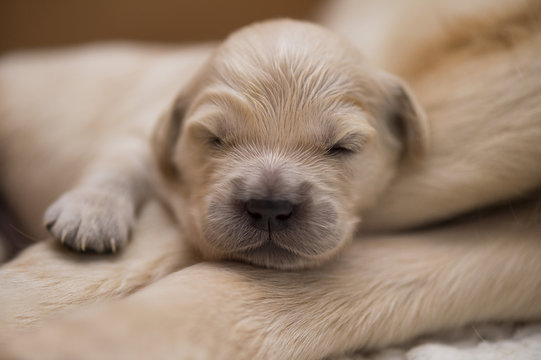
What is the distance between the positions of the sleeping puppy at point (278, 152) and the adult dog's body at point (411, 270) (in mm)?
91

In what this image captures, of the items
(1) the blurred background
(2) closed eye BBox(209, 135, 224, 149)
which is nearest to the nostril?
(2) closed eye BBox(209, 135, 224, 149)

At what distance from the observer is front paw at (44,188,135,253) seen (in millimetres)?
1473

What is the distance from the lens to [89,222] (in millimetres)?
1482

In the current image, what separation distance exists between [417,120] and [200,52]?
151 centimetres

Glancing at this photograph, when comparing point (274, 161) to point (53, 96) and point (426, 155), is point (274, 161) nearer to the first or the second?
point (426, 155)

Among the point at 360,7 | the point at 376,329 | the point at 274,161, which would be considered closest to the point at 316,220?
the point at 274,161

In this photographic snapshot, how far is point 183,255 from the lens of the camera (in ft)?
5.11

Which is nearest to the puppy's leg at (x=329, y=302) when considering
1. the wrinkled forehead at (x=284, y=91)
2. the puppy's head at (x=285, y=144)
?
the puppy's head at (x=285, y=144)

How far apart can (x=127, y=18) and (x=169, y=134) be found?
1.89 meters

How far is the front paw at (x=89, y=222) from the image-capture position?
4.83ft

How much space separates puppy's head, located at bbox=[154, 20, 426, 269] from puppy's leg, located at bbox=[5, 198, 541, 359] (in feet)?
0.35

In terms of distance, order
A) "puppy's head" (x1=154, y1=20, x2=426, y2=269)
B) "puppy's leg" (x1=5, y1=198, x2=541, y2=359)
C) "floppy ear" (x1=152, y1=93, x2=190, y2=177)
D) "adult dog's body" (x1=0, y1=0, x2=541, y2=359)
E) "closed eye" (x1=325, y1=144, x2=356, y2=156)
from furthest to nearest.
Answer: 1. "floppy ear" (x1=152, y1=93, x2=190, y2=177)
2. "closed eye" (x1=325, y1=144, x2=356, y2=156)
3. "puppy's head" (x1=154, y1=20, x2=426, y2=269)
4. "adult dog's body" (x1=0, y1=0, x2=541, y2=359)
5. "puppy's leg" (x1=5, y1=198, x2=541, y2=359)

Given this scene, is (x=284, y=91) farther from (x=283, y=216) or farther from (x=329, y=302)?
(x=329, y=302)

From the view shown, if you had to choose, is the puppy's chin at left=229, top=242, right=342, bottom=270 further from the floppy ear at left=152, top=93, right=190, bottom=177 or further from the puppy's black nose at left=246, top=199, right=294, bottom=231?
the floppy ear at left=152, top=93, right=190, bottom=177
